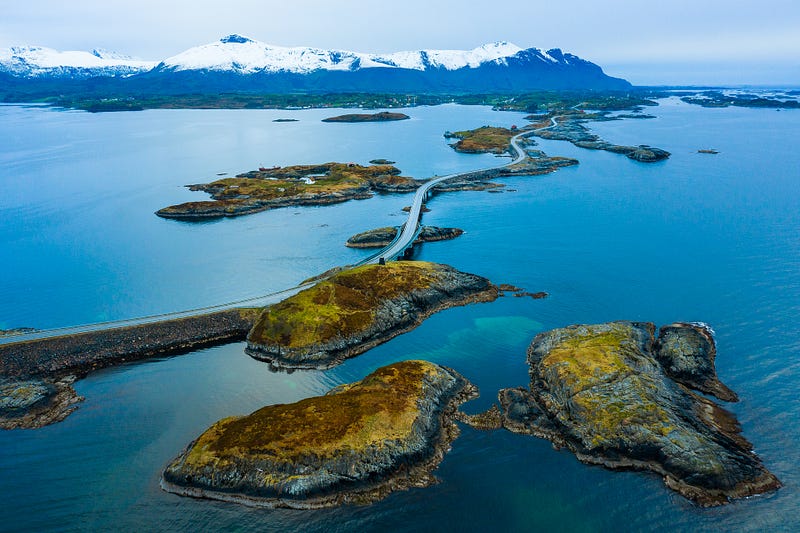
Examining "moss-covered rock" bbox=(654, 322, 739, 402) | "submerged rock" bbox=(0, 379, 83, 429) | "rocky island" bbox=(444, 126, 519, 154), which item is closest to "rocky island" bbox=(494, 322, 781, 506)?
"moss-covered rock" bbox=(654, 322, 739, 402)

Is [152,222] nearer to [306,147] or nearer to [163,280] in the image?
[163,280]

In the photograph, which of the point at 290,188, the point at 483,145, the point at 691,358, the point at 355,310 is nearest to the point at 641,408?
the point at 691,358

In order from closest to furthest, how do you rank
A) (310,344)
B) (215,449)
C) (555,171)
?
(215,449)
(310,344)
(555,171)

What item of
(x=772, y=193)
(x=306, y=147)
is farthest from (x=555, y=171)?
(x=306, y=147)

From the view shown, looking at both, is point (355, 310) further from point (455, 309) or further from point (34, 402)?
point (34, 402)

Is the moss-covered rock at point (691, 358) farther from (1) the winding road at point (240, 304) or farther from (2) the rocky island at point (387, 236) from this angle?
(2) the rocky island at point (387, 236)

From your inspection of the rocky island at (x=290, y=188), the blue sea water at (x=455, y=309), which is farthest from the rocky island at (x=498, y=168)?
the rocky island at (x=290, y=188)
